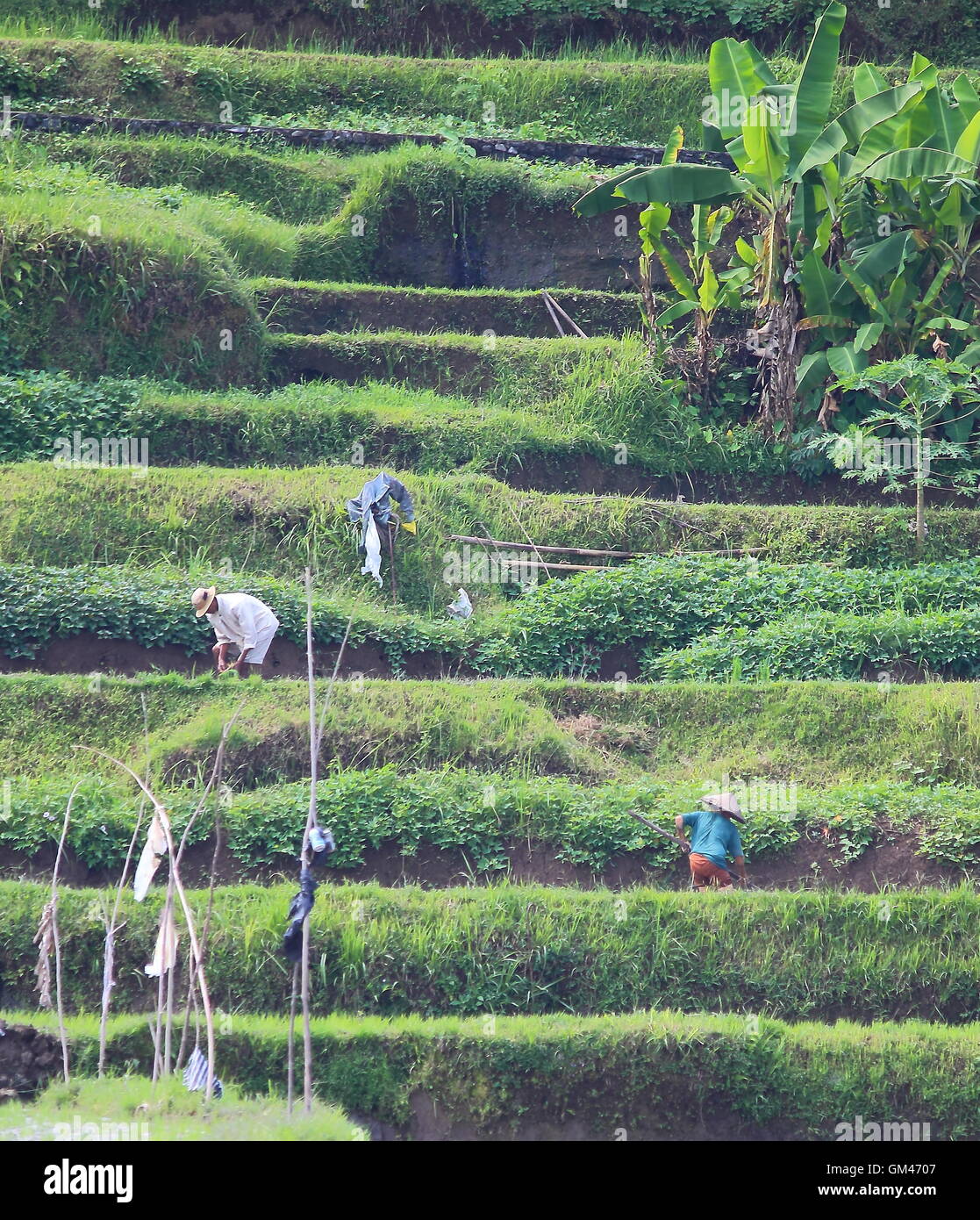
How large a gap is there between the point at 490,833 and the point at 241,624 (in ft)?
7.65

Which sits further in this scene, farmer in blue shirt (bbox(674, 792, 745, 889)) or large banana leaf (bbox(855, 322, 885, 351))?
large banana leaf (bbox(855, 322, 885, 351))

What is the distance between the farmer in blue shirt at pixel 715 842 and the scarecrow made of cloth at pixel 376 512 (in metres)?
3.58

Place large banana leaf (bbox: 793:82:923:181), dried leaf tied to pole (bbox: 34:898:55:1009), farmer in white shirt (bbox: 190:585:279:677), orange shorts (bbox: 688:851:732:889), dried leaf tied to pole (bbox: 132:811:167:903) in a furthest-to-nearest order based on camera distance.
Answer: large banana leaf (bbox: 793:82:923:181)
farmer in white shirt (bbox: 190:585:279:677)
orange shorts (bbox: 688:851:732:889)
dried leaf tied to pole (bbox: 34:898:55:1009)
dried leaf tied to pole (bbox: 132:811:167:903)

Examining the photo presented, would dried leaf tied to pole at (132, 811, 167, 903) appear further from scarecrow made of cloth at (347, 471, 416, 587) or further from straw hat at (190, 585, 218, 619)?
scarecrow made of cloth at (347, 471, 416, 587)

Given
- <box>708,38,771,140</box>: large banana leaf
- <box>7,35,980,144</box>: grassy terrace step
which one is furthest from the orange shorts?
<box>7,35,980,144</box>: grassy terrace step

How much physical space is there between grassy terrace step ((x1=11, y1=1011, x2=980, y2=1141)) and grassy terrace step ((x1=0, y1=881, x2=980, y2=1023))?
452mm

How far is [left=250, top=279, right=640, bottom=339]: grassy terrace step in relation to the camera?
48.2 ft

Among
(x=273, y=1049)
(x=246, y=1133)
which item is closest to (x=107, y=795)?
(x=273, y=1049)

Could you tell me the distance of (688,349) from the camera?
14.3 metres

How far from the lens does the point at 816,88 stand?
13.1 m

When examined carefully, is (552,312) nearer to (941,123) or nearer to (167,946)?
(941,123)

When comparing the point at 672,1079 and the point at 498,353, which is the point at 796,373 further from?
the point at 672,1079

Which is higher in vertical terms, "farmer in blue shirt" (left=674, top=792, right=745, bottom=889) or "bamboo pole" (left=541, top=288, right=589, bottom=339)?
"bamboo pole" (left=541, top=288, right=589, bottom=339)
